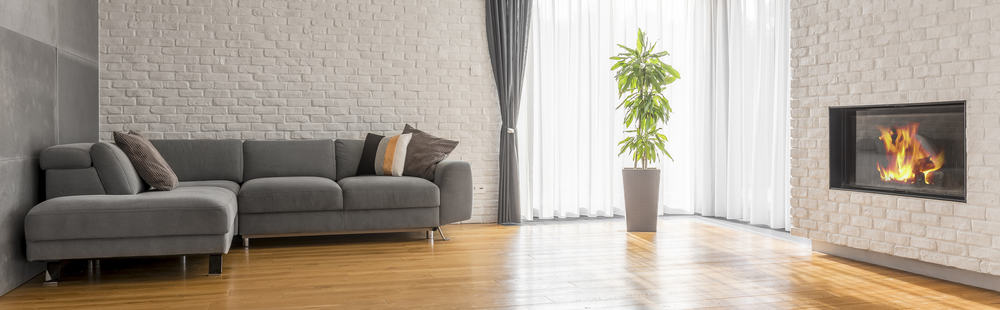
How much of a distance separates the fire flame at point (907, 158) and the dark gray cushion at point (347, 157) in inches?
149

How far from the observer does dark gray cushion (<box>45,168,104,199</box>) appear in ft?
13.4

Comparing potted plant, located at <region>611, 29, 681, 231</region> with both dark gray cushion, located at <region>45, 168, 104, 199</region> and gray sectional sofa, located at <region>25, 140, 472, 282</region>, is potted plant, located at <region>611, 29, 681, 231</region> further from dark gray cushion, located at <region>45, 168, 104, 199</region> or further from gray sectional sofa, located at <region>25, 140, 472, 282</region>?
dark gray cushion, located at <region>45, 168, 104, 199</region>

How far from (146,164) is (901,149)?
4557 millimetres

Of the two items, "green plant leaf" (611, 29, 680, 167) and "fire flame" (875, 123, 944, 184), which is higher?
"green plant leaf" (611, 29, 680, 167)

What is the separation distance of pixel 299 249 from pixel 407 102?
5.93 feet

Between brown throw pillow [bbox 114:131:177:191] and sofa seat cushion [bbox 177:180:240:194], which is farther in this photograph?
sofa seat cushion [bbox 177:180:240:194]

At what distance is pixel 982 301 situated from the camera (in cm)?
337

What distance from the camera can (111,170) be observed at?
13.5ft

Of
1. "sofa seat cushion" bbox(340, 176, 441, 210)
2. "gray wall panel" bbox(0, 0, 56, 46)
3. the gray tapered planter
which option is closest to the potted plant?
the gray tapered planter

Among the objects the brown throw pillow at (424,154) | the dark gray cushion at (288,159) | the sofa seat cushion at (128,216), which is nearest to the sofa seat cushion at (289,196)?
the dark gray cushion at (288,159)

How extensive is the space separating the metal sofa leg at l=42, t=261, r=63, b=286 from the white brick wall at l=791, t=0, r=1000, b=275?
4443 millimetres

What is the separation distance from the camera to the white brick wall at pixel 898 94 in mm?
3572

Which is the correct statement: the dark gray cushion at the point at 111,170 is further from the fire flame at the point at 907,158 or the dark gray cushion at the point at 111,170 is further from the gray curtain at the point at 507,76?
the fire flame at the point at 907,158

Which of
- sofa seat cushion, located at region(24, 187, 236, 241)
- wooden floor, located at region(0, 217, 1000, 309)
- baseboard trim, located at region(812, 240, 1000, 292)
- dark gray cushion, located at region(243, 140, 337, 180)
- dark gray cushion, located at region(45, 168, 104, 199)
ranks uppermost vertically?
dark gray cushion, located at region(243, 140, 337, 180)
